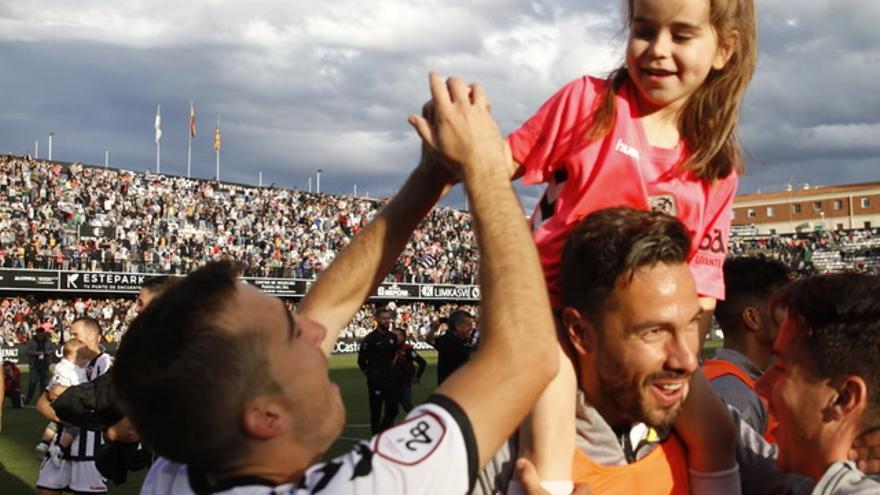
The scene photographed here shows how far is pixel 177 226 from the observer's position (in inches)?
1827

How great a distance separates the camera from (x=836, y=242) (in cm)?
7131

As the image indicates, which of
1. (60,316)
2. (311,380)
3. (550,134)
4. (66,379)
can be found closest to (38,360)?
(66,379)

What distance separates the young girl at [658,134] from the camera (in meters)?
2.67

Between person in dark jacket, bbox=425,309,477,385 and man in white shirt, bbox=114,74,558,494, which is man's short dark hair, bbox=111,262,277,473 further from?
person in dark jacket, bbox=425,309,477,385

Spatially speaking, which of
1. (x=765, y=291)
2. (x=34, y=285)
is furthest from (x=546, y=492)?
(x=34, y=285)

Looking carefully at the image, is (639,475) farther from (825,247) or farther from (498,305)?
(825,247)

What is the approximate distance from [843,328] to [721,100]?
0.78 meters

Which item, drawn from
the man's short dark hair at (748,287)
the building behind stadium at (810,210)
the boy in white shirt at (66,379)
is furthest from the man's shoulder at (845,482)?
the building behind stadium at (810,210)

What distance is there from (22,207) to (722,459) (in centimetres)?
4271

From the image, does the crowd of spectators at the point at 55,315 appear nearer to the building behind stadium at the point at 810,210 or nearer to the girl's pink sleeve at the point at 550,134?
the girl's pink sleeve at the point at 550,134

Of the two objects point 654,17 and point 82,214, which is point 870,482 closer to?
point 654,17

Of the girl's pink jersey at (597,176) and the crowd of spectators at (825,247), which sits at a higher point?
the crowd of spectators at (825,247)

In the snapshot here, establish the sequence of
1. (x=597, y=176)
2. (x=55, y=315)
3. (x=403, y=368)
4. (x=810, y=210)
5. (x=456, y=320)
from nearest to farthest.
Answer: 1. (x=597, y=176)
2. (x=456, y=320)
3. (x=403, y=368)
4. (x=55, y=315)
5. (x=810, y=210)

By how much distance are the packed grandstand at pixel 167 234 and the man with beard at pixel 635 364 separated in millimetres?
32741
